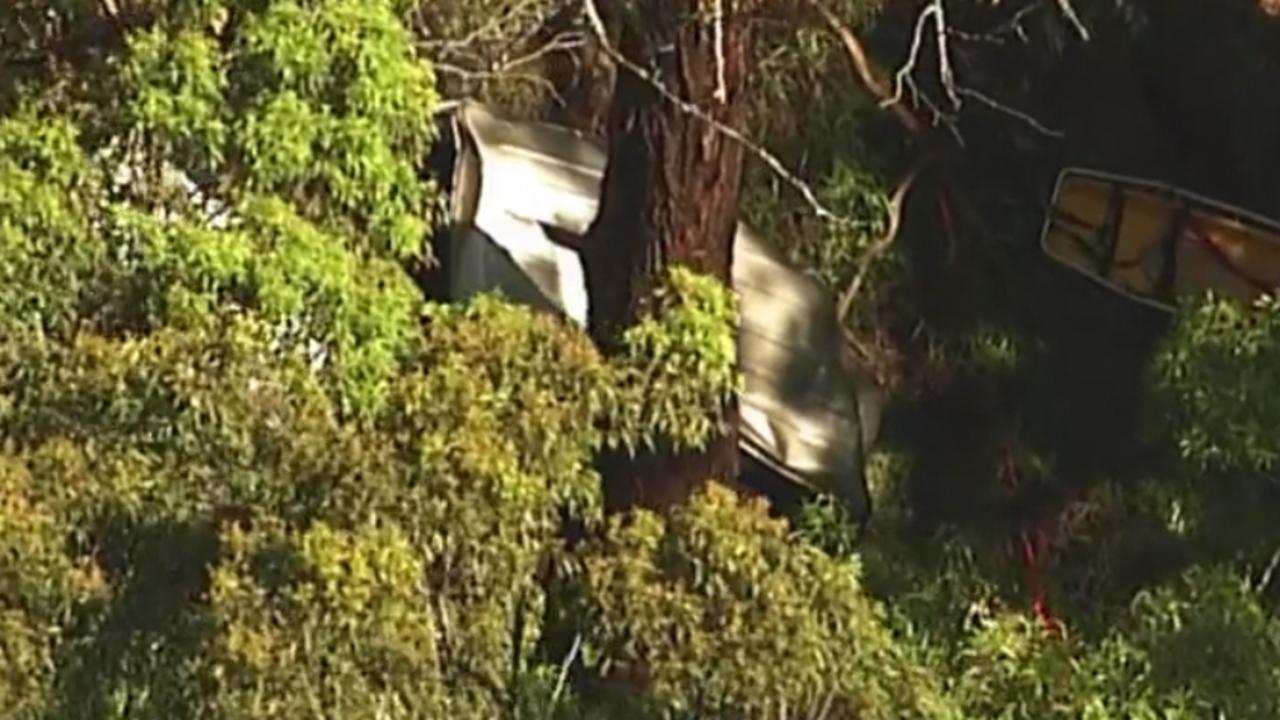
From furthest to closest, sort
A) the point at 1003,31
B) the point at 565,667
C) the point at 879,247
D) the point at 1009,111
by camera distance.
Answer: the point at 1009,111 < the point at 879,247 < the point at 1003,31 < the point at 565,667

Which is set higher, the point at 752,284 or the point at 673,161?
the point at 673,161

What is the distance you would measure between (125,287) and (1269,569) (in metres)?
2.79

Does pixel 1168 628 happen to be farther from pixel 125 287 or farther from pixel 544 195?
pixel 544 195

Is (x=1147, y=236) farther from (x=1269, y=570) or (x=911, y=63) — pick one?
(x=1269, y=570)

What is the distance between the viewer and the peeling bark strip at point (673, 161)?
682cm

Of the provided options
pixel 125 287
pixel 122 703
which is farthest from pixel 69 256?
pixel 122 703

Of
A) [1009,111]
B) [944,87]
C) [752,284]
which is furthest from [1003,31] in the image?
[752,284]

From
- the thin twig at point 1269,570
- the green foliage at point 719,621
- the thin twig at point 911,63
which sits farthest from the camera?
the thin twig at point 911,63

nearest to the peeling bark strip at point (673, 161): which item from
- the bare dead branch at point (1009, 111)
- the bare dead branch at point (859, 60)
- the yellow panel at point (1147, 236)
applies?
the bare dead branch at point (859, 60)

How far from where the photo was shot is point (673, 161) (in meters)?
7.14

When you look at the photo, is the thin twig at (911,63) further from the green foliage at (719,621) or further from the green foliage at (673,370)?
the green foliage at (719,621)

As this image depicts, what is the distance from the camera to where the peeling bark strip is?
682 centimetres

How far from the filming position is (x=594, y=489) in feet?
16.6

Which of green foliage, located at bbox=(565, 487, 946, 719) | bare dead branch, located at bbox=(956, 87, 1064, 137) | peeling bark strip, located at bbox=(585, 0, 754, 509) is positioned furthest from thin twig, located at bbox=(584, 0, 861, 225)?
bare dead branch, located at bbox=(956, 87, 1064, 137)
